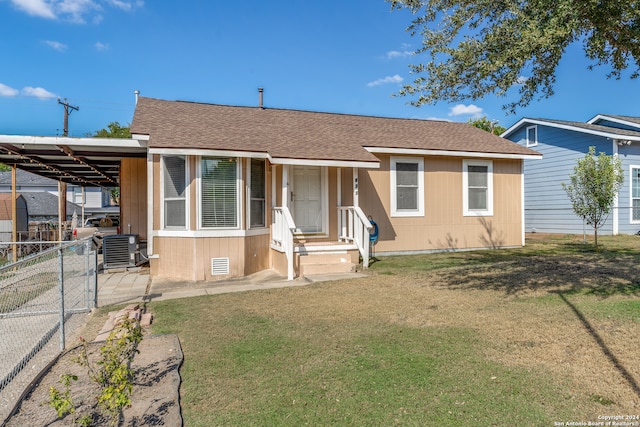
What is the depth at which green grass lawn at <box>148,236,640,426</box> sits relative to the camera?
2.76 m

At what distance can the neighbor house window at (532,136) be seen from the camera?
57.0 ft

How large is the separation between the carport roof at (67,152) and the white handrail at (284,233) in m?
3.31

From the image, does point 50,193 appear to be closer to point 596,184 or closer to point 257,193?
point 257,193

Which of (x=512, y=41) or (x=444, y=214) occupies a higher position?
(x=512, y=41)

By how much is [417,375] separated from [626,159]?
1605 cm

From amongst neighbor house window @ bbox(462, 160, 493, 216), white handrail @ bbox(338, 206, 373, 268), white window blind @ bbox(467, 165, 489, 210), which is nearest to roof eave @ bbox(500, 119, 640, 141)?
neighbor house window @ bbox(462, 160, 493, 216)

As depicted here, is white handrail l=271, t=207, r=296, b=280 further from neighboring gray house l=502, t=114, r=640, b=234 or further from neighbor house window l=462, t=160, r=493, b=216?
neighboring gray house l=502, t=114, r=640, b=234

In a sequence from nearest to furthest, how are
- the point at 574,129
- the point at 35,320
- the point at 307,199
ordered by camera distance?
1. the point at 35,320
2. the point at 307,199
3. the point at 574,129

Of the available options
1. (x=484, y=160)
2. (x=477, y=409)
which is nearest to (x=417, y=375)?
(x=477, y=409)

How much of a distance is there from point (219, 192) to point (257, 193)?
90 cm

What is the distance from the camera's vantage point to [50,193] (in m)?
31.6

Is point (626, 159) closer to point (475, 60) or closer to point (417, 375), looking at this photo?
point (475, 60)

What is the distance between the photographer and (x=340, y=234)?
9.91 m

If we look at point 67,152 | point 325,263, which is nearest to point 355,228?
point 325,263
